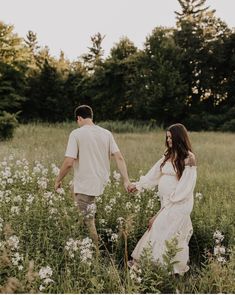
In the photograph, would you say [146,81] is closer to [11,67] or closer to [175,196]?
[11,67]

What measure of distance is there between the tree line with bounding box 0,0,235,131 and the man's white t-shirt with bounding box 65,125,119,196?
30721mm

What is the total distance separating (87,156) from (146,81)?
109 ft

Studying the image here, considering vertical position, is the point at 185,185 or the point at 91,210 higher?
the point at 185,185

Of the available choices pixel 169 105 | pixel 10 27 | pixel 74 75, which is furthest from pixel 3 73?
pixel 169 105

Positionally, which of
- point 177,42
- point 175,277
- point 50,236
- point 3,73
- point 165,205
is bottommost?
point 175,277

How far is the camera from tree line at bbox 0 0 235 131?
38.1 meters

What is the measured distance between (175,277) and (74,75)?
3779 centimetres

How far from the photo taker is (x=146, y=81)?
3884cm

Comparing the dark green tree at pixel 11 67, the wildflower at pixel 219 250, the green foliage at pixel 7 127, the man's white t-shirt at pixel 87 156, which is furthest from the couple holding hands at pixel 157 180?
the dark green tree at pixel 11 67

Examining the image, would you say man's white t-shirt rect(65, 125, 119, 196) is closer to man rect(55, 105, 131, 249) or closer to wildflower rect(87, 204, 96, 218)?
man rect(55, 105, 131, 249)

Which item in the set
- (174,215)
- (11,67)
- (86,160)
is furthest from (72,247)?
(11,67)

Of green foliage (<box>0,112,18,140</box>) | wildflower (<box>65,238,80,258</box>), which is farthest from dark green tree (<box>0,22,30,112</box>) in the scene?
wildflower (<box>65,238,80,258</box>)

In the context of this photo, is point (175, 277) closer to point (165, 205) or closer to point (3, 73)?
point (165, 205)

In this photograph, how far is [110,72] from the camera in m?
42.9
